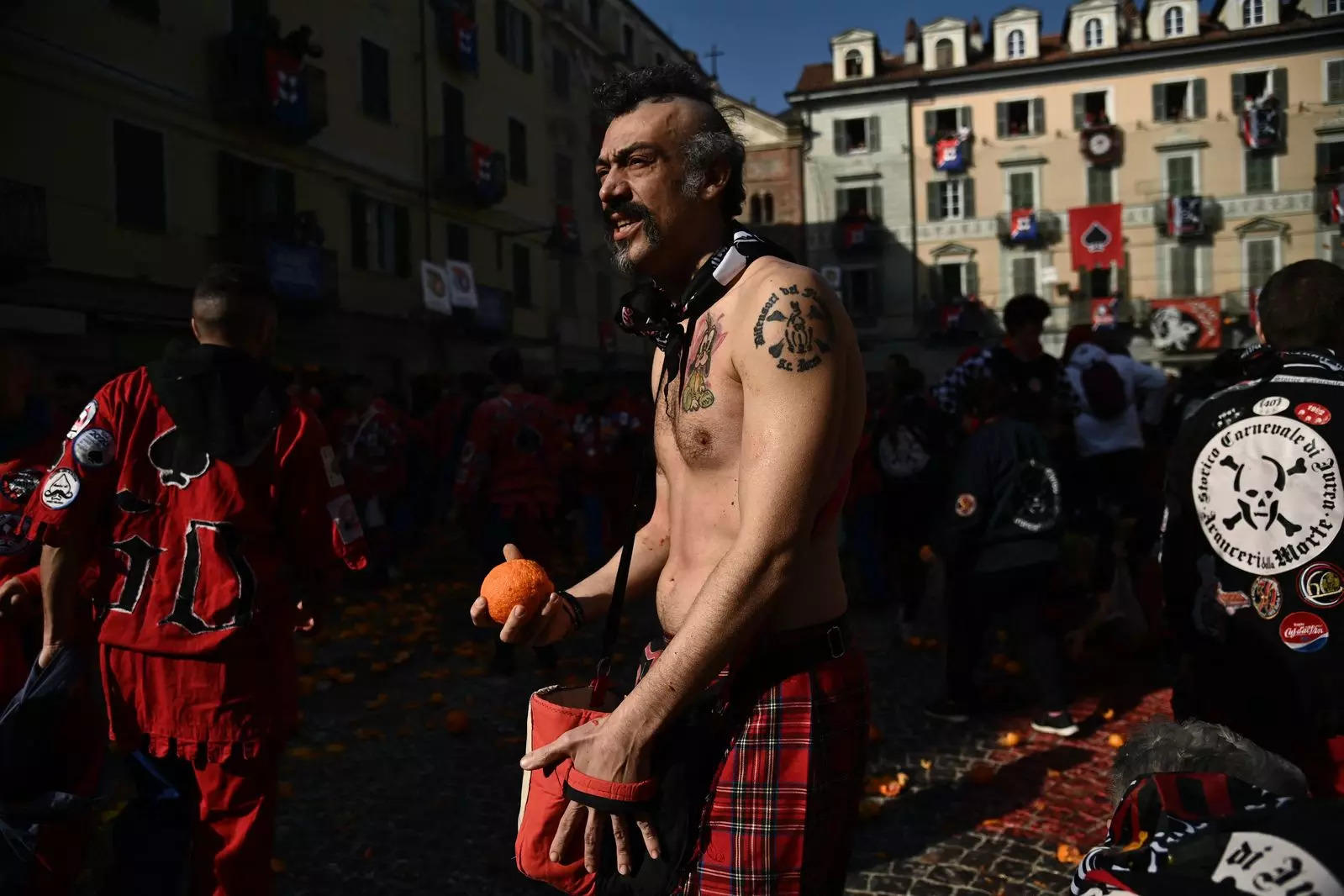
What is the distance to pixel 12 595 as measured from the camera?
10.2ft

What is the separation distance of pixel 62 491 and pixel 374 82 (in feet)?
77.9

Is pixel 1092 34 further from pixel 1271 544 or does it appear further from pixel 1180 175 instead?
pixel 1271 544

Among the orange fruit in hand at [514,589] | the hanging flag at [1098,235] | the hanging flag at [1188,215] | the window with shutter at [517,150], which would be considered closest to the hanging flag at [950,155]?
the hanging flag at [1098,235]

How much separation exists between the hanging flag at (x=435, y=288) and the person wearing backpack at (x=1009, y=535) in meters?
18.3

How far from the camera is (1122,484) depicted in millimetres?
6871

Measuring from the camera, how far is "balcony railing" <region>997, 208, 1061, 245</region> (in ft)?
130

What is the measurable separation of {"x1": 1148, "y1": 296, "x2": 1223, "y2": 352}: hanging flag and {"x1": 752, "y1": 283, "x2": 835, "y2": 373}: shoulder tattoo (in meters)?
41.1

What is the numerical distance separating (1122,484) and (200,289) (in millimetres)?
6053

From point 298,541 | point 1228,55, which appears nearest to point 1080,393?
point 298,541

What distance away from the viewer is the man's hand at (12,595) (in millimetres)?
3105

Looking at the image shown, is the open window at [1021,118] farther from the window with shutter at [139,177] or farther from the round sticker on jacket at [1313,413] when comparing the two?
the round sticker on jacket at [1313,413]

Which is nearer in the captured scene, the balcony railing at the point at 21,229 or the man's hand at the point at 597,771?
the man's hand at the point at 597,771

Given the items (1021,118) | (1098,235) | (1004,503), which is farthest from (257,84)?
(1098,235)

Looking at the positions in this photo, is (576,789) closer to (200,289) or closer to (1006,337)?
(200,289)
